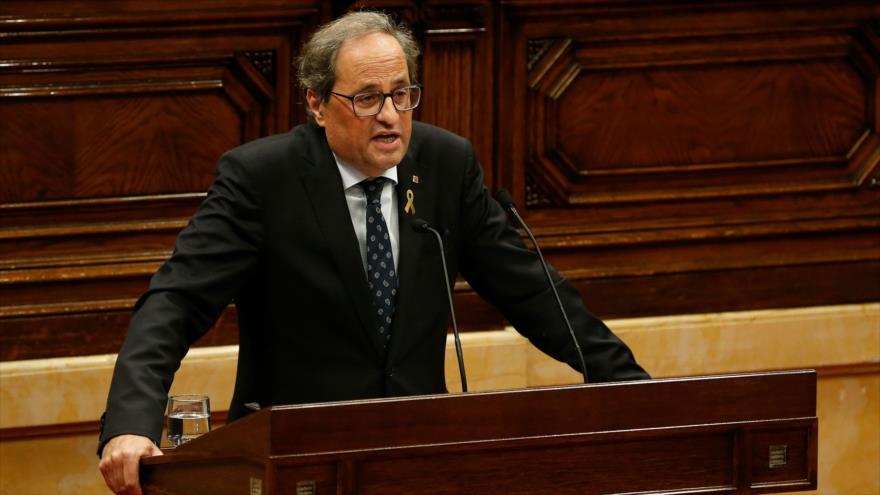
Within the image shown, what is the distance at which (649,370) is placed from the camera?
506 centimetres

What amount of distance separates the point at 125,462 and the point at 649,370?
265 cm

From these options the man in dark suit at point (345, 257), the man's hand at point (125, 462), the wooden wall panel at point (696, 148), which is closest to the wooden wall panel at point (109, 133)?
the wooden wall panel at point (696, 148)

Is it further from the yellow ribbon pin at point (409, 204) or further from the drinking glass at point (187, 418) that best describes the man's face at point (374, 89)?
the drinking glass at point (187, 418)

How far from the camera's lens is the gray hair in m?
3.29

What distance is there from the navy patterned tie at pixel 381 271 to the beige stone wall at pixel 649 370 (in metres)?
1.44

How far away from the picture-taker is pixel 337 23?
3332 mm

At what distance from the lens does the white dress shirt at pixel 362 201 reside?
3369 millimetres

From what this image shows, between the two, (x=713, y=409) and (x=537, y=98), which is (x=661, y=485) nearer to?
(x=713, y=409)

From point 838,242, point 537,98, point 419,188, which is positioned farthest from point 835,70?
point 419,188

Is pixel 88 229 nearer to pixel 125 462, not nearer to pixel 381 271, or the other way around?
pixel 381 271

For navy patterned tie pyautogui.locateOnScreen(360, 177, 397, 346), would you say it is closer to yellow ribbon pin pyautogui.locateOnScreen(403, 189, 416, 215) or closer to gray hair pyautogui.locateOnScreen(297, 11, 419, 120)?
yellow ribbon pin pyautogui.locateOnScreen(403, 189, 416, 215)

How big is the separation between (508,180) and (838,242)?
4.11 feet

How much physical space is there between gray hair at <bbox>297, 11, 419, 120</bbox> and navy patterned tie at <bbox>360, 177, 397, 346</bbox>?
306 millimetres

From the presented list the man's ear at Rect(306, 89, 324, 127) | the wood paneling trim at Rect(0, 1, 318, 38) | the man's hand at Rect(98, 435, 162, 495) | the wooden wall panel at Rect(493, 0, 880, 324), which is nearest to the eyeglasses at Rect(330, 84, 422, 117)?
the man's ear at Rect(306, 89, 324, 127)
